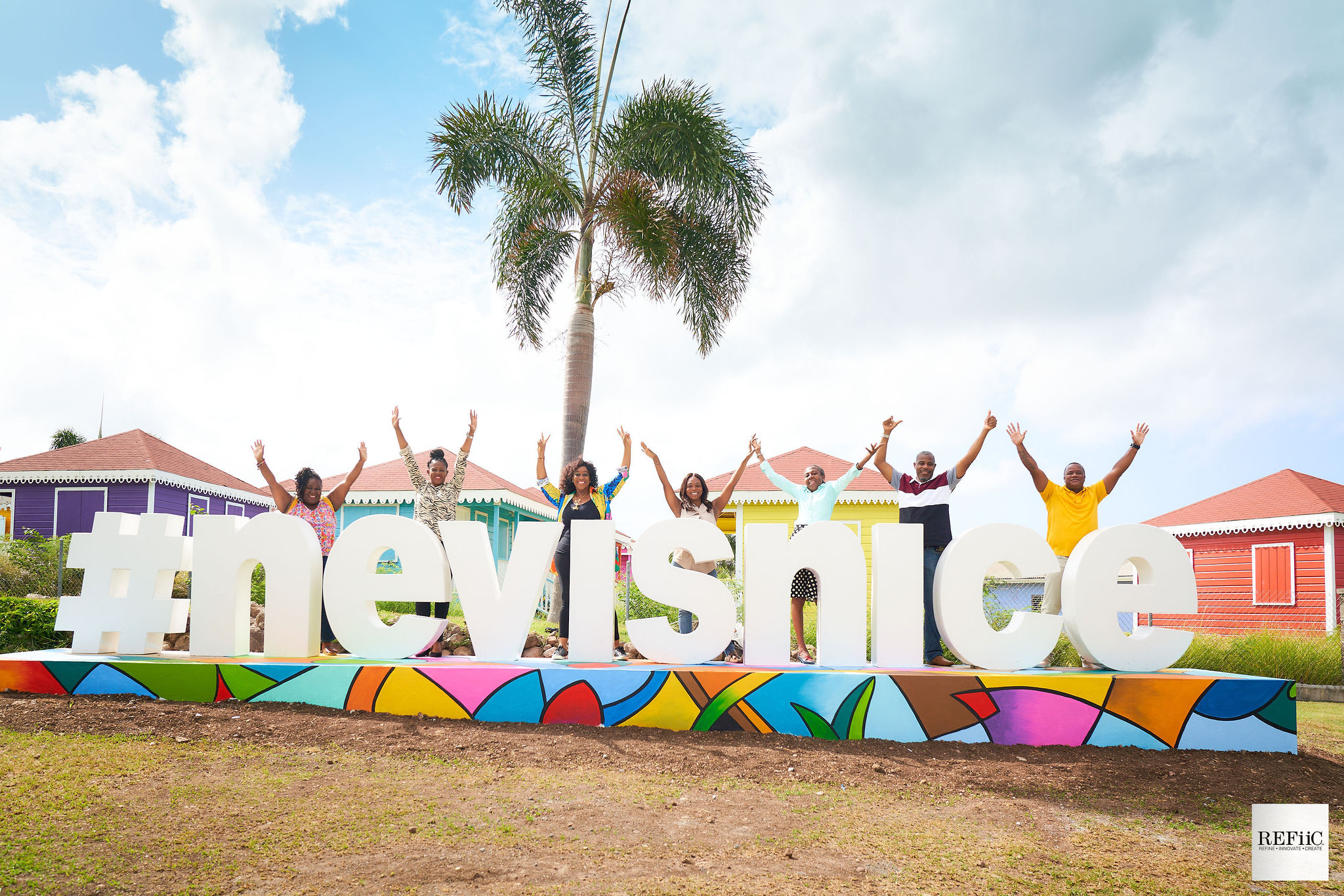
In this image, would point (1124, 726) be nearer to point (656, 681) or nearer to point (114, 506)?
point (656, 681)

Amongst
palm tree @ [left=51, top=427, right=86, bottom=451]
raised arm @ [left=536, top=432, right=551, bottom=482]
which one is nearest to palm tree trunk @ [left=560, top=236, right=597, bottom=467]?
raised arm @ [left=536, top=432, right=551, bottom=482]

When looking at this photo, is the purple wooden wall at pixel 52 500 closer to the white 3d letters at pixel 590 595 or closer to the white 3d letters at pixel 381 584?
the white 3d letters at pixel 381 584

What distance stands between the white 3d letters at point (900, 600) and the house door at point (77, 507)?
69.7 feet

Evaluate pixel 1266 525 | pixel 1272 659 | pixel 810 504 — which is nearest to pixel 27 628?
pixel 810 504

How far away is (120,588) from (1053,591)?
26.7 ft

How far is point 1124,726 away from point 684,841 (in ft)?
12.7

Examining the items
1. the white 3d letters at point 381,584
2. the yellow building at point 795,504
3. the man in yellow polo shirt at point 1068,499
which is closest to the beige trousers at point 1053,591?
the man in yellow polo shirt at point 1068,499

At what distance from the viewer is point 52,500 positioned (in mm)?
20109

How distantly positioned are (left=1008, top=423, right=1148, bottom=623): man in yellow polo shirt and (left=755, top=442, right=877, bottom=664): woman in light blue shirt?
1.53 metres

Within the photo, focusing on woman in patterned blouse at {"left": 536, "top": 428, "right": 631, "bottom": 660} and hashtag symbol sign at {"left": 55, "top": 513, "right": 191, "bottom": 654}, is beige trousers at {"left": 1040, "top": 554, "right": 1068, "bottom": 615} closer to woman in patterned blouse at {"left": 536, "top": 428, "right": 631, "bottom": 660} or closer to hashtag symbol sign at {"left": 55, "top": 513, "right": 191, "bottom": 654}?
woman in patterned blouse at {"left": 536, "top": 428, "right": 631, "bottom": 660}

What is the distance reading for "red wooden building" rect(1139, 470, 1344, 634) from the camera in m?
16.0

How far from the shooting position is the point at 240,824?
12.4 feet

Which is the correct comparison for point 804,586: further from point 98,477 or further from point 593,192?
point 98,477

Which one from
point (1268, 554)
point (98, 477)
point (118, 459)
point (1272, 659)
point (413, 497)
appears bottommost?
point (1272, 659)
